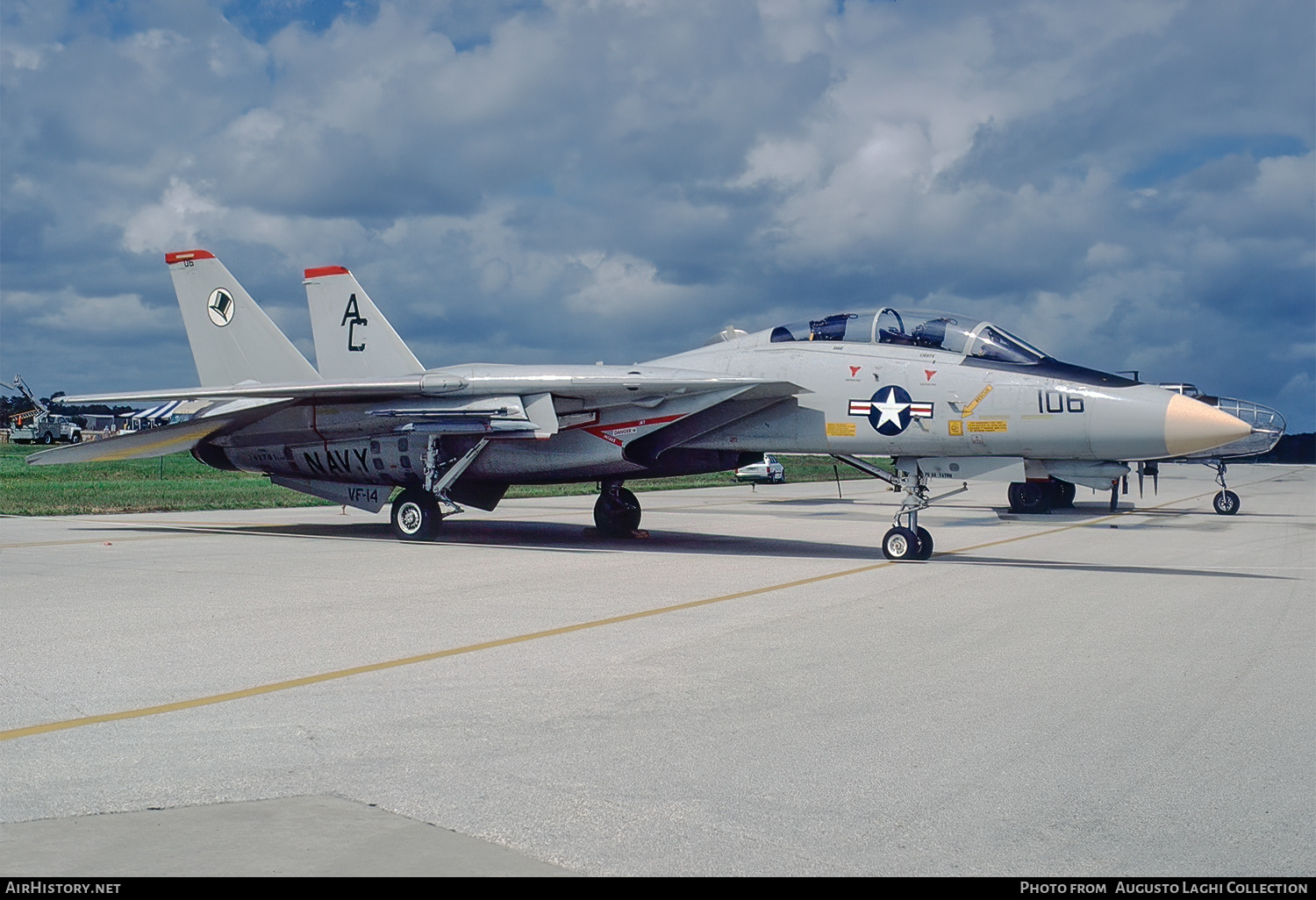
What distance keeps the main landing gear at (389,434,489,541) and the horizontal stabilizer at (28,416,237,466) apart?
117 inches

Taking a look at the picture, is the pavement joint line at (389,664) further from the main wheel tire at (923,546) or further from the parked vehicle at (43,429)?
the parked vehicle at (43,429)

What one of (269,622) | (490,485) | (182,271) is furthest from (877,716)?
(182,271)

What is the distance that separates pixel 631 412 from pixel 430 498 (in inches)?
126

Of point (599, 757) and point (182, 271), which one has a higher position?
point (182, 271)

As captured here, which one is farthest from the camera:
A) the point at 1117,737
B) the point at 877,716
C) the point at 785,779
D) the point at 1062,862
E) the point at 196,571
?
the point at 196,571

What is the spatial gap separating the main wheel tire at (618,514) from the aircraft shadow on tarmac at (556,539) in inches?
6.4

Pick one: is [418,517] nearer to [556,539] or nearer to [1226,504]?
[556,539]

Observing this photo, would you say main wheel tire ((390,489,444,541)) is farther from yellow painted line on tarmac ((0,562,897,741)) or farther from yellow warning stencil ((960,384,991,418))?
yellow warning stencil ((960,384,991,418))

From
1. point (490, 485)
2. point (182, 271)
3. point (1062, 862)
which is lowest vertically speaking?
point (1062, 862)

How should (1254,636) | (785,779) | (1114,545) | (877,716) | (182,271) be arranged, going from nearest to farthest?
1. (785,779)
2. (877,716)
3. (1254,636)
4. (1114,545)
5. (182,271)

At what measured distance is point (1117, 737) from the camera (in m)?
4.79

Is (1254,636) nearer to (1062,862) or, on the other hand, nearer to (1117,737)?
(1117,737)

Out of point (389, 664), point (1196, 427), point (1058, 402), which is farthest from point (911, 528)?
point (389, 664)

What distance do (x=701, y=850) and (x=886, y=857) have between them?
22.9 inches
